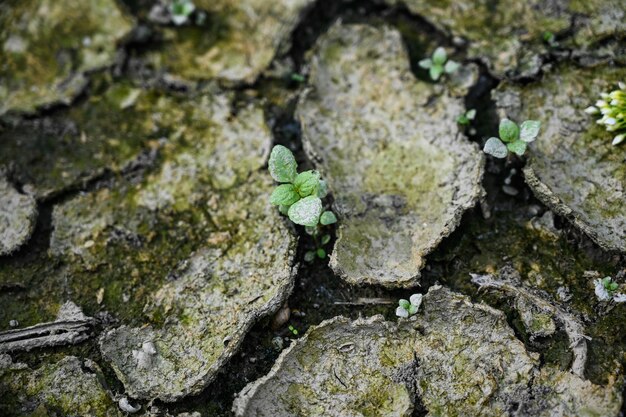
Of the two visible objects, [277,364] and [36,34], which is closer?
[277,364]

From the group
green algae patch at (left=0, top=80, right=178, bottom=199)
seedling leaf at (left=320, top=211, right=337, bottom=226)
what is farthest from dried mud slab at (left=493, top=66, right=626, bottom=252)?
green algae patch at (left=0, top=80, right=178, bottom=199)

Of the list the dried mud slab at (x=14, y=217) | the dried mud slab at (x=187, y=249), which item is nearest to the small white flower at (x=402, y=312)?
the dried mud slab at (x=187, y=249)

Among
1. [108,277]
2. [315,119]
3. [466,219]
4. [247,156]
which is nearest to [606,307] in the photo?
[466,219]

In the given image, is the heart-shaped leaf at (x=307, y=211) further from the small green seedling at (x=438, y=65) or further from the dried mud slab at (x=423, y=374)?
the small green seedling at (x=438, y=65)

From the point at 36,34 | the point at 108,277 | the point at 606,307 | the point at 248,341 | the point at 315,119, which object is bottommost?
the point at 606,307

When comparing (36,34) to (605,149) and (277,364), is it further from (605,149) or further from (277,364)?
(605,149)

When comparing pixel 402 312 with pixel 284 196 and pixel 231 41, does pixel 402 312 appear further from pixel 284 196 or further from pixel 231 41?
pixel 231 41
